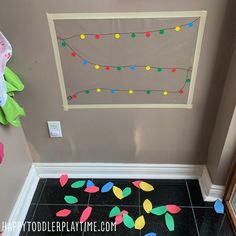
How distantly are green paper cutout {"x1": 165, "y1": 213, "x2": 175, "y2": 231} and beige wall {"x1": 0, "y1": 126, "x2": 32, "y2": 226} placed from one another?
2.81 feet

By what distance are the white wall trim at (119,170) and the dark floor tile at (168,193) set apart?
0.04 meters

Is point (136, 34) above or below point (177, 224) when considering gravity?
above

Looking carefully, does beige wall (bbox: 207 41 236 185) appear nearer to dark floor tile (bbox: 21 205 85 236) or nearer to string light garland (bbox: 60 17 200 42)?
string light garland (bbox: 60 17 200 42)

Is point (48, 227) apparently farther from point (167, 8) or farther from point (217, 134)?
point (167, 8)

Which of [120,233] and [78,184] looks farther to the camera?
[78,184]

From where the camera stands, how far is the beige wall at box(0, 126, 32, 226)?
1.23 m

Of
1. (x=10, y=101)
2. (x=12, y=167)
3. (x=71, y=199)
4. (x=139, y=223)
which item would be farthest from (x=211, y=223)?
(x=10, y=101)

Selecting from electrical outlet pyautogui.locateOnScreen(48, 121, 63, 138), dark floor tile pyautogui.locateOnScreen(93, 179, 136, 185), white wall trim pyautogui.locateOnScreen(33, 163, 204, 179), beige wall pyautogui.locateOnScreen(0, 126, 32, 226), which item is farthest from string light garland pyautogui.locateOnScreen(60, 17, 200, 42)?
dark floor tile pyautogui.locateOnScreen(93, 179, 136, 185)

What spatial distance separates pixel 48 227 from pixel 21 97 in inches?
29.0

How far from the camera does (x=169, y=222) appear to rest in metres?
1.34

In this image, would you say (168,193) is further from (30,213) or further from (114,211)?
(30,213)

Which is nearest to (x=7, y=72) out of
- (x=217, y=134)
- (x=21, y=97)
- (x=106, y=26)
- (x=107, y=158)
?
(x=21, y=97)

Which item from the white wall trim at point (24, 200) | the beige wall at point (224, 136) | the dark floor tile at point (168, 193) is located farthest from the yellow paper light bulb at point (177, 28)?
the white wall trim at point (24, 200)

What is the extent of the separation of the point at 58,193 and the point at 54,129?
42 cm
